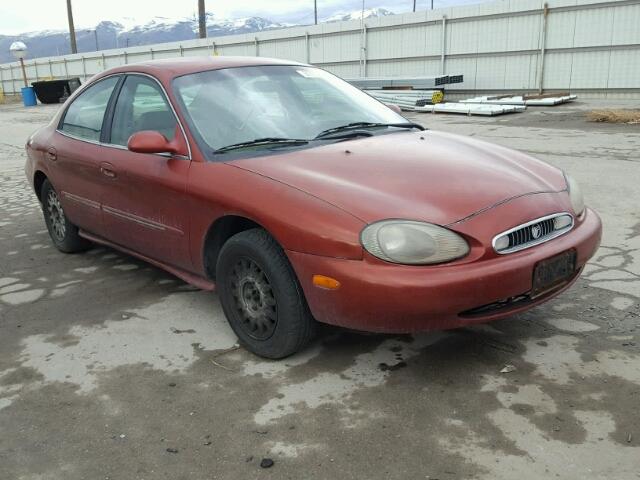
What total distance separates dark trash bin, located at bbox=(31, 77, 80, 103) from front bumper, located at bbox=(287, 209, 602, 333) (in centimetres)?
3085

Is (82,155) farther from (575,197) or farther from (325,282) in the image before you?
(575,197)

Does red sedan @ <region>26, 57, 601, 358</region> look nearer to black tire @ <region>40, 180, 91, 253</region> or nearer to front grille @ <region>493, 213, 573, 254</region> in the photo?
front grille @ <region>493, 213, 573, 254</region>

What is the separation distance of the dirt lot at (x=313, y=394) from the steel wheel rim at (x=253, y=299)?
0.58 ft

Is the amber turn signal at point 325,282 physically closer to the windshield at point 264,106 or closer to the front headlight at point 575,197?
the windshield at point 264,106

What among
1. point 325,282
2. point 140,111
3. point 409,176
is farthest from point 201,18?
point 325,282

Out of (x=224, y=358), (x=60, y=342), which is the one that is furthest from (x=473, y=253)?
(x=60, y=342)

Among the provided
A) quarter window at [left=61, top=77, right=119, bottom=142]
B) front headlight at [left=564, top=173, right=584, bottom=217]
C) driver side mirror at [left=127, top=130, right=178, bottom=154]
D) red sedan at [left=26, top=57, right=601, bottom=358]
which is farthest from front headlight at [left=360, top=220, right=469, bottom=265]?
quarter window at [left=61, top=77, right=119, bottom=142]

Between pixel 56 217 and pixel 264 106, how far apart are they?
247 centimetres

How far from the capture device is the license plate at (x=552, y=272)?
2.83 m

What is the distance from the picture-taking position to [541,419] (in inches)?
101

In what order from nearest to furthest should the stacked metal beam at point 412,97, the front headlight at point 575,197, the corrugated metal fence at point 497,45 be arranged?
the front headlight at point 575,197
the corrugated metal fence at point 497,45
the stacked metal beam at point 412,97

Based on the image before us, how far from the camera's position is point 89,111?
15.1 ft

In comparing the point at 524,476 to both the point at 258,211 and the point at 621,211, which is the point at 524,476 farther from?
the point at 621,211

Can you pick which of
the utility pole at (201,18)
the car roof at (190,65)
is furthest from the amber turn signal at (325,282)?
the utility pole at (201,18)
